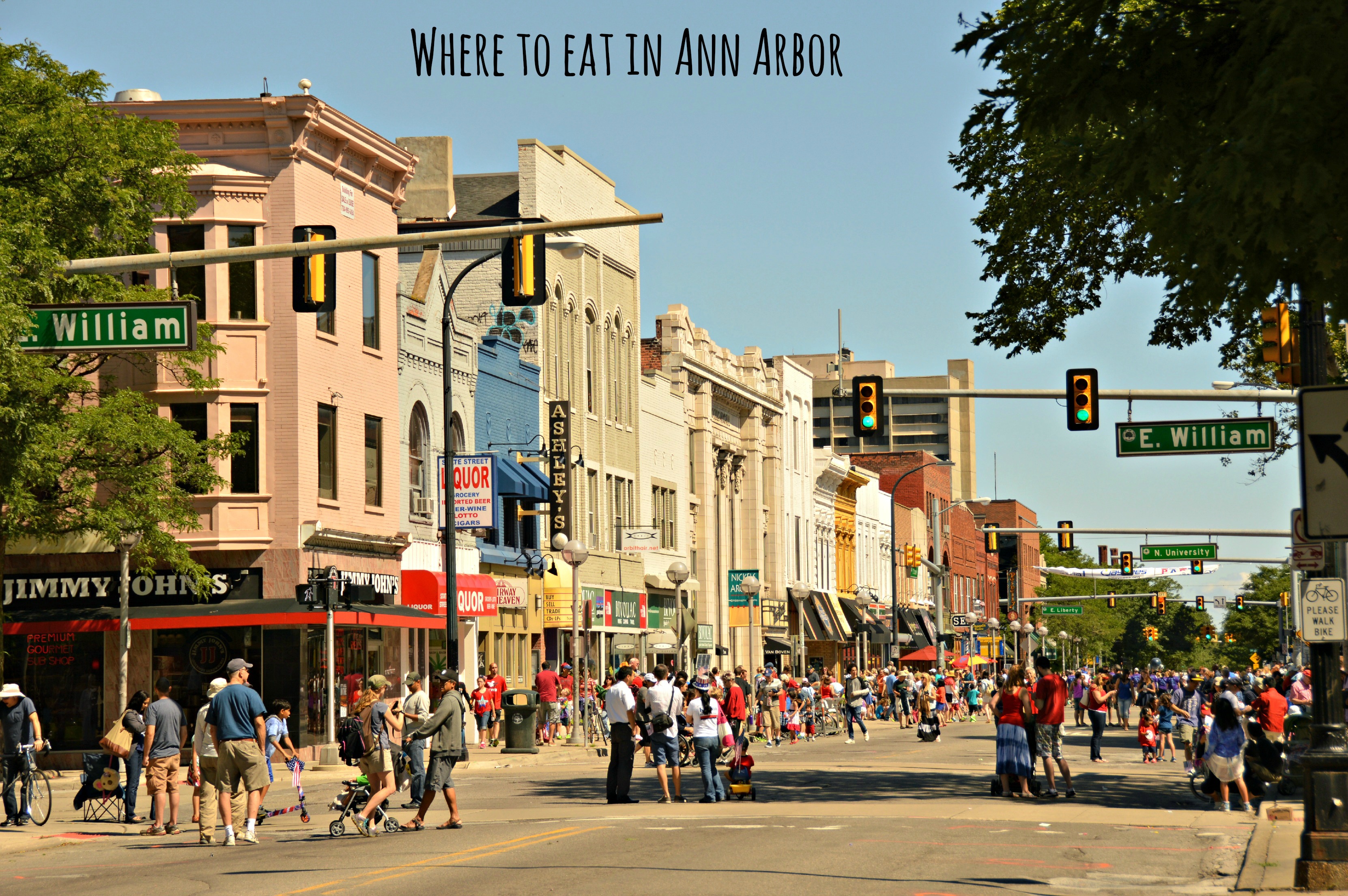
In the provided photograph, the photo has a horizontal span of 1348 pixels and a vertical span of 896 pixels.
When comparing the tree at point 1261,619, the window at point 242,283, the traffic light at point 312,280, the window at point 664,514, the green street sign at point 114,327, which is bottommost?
the tree at point 1261,619

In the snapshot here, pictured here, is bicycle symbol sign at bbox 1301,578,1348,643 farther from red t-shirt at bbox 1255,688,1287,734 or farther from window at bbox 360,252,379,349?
window at bbox 360,252,379,349

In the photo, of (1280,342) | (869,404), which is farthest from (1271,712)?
(869,404)

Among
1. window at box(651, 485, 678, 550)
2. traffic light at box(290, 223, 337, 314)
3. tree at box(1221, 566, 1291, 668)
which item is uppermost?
traffic light at box(290, 223, 337, 314)

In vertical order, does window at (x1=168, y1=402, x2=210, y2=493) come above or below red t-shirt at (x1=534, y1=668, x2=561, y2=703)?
above

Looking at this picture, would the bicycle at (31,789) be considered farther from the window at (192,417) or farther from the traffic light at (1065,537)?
the traffic light at (1065,537)

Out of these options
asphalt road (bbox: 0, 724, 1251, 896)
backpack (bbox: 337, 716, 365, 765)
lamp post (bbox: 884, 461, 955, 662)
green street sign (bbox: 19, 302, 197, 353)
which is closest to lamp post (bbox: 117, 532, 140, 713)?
asphalt road (bbox: 0, 724, 1251, 896)

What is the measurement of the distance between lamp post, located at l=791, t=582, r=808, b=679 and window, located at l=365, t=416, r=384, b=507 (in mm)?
35842

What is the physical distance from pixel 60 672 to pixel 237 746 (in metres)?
17.6

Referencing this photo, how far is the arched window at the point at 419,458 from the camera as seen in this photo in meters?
40.7

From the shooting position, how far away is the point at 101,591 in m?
33.5

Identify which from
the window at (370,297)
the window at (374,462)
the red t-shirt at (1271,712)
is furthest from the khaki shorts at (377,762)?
the window at (370,297)

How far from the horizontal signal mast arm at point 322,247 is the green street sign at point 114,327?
409mm

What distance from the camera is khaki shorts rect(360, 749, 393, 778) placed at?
18.2m

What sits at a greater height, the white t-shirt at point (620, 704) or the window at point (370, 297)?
the window at point (370, 297)
